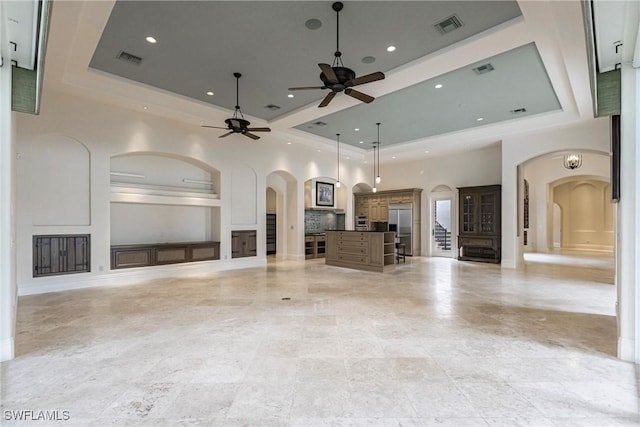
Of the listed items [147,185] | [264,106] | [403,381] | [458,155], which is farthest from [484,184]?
[147,185]

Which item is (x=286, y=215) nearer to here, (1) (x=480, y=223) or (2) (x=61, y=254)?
(2) (x=61, y=254)

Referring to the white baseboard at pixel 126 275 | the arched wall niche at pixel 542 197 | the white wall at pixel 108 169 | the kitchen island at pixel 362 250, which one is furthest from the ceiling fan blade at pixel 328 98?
the arched wall niche at pixel 542 197

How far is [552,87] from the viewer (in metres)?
5.85

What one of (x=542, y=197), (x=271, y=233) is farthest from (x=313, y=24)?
(x=542, y=197)

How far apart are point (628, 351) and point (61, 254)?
8.39m

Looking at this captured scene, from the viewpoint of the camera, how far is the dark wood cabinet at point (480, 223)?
30.0 feet

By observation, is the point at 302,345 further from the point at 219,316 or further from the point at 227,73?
the point at 227,73

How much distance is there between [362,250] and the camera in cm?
816

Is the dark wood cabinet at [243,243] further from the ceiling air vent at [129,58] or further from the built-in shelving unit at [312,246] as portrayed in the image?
the ceiling air vent at [129,58]

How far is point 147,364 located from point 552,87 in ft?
25.5

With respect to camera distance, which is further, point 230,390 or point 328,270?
point 328,270

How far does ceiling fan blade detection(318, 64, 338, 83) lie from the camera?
3.81 m

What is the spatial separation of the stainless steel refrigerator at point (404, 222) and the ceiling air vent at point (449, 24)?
25.6 feet

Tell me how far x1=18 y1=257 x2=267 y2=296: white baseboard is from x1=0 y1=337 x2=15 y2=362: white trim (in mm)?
3349
